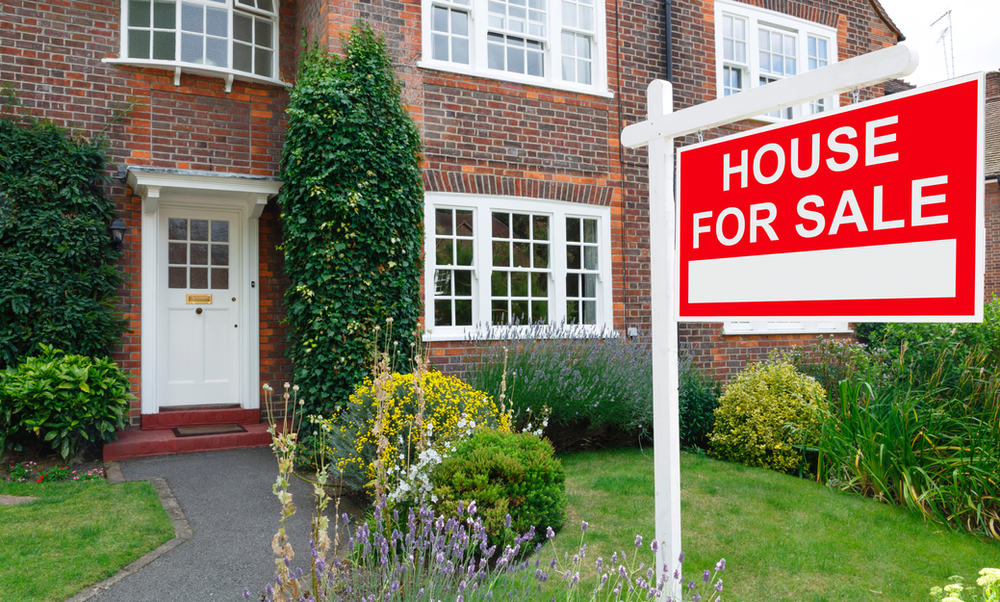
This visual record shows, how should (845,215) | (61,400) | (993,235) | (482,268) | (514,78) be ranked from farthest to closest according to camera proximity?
(993,235)
(514,78)
(482,268)
(61,400)
(845,215)

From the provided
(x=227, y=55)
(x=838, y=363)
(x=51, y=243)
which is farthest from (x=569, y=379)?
(x=227, y=55)

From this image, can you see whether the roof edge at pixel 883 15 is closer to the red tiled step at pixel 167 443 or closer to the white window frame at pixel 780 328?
the white window frame at pixel 780 328

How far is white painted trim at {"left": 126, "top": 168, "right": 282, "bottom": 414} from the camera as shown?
22.7ft

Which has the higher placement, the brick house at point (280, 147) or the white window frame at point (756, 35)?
the white window frame at point (756, 35)

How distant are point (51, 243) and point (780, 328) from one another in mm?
9037

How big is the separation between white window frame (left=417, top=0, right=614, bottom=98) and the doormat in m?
4.51

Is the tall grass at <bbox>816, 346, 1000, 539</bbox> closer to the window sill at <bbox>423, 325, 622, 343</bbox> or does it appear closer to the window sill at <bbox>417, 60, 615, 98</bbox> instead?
the window sill at <bbox>423, 325, 622, 343</bbox>

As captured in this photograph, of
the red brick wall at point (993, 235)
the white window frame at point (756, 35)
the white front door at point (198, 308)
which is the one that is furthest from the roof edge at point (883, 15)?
the red brick wall at point (993, 235)

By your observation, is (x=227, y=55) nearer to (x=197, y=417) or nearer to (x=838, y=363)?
(x=197, y=417)

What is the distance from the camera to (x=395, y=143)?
691 cm

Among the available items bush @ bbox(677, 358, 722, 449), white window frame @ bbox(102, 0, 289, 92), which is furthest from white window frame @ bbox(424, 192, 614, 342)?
white window frame @ bbox(102, 0, 289, 92)

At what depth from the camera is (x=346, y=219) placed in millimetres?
6633

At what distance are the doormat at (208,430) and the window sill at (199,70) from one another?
3774mm

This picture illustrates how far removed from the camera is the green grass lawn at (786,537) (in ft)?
12.0
